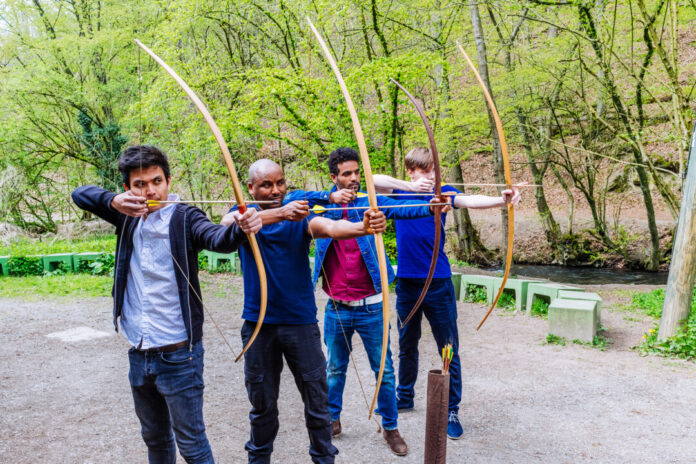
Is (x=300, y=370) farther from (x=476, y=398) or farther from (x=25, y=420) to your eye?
(x=25, y=420)

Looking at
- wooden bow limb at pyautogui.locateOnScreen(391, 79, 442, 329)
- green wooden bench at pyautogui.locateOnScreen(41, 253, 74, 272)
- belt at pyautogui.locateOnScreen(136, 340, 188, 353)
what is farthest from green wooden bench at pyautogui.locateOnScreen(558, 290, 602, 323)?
green wooden bench at pyautogui.locateOnScreen(41, 253, 74, 272)

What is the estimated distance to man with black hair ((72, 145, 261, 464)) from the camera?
222cm

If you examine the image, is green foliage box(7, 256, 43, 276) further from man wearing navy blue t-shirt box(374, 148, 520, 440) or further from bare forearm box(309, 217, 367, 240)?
bare forearm box(309, 217, 367, 240)

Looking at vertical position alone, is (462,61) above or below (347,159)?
above

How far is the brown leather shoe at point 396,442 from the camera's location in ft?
10.4

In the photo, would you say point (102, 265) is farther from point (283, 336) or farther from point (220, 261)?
point (283, 336)

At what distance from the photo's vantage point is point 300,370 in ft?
A: 8.41

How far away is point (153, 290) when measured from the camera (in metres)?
2.27

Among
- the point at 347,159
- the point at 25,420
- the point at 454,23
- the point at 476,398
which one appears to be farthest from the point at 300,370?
the point at 454,23

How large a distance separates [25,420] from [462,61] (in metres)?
10.2

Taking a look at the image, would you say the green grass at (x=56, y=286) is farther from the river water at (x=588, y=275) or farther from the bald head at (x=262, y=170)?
the river water at (x=588, y=275)

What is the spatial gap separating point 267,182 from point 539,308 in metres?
5.60

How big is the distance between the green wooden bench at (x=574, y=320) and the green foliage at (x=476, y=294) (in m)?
2.03

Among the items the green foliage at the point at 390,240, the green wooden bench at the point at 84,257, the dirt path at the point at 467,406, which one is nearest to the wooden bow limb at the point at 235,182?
the dirt path at the point at 467,406
